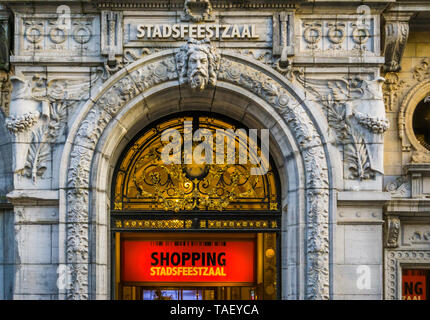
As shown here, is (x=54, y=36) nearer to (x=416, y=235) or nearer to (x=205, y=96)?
(x=205, y=96)

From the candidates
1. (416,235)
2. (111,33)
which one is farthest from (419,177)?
(111,33)

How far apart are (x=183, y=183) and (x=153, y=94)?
1.69 meters

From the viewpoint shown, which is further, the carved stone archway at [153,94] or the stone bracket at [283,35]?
the stone bracket at [283,35]

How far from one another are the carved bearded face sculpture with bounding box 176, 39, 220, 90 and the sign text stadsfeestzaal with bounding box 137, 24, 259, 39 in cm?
17

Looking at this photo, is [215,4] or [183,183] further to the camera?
[183,183]

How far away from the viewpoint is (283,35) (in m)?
13.0

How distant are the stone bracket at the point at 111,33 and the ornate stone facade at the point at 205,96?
16 mm

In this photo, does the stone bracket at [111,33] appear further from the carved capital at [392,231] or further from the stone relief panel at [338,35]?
the carved capital at [392,231]

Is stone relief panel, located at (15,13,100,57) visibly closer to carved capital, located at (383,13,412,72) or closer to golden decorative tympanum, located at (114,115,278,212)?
golden decorative tympanum, located at (114,115,278,212)

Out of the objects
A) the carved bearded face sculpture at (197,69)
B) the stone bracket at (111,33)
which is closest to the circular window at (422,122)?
the carved bearded face sculpture at (197,69)

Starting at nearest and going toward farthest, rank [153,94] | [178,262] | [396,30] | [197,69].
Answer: [197,69] → [153,94] → [396,30] → [178,262]

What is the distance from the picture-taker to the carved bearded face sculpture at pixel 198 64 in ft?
42.0

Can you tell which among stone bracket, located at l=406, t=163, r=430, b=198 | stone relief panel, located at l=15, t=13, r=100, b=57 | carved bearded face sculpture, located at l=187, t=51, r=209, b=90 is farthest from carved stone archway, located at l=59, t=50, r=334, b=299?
stone bracket, located at l=406, t=163, r=430, b=198
